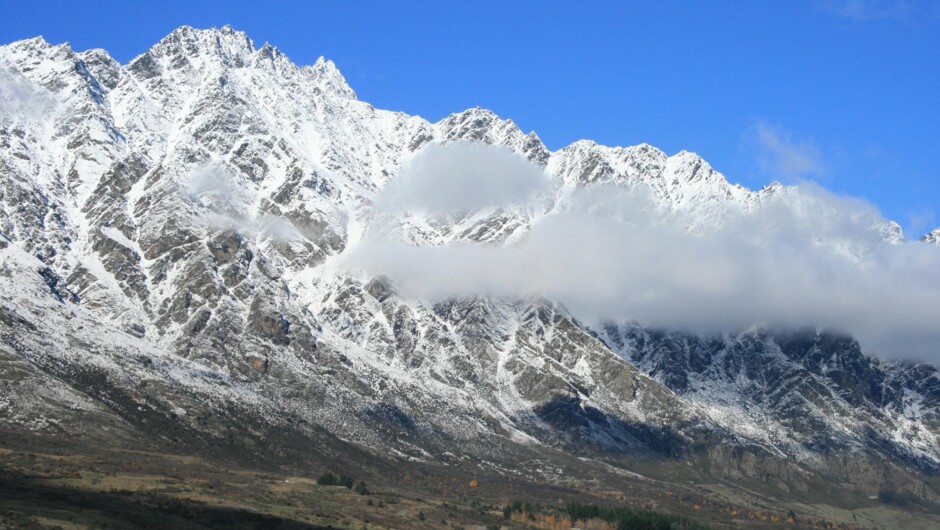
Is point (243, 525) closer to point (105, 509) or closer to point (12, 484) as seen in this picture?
point (105, 509)

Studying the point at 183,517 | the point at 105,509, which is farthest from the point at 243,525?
the point at 105,509

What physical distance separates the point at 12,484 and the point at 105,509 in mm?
24814

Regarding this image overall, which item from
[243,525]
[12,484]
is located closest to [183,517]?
[243,525]

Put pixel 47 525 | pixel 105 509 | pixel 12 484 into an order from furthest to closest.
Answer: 1. pixel 12 484
2. pixel 105 509
3. pixel 47 525

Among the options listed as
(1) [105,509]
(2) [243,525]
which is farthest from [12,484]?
(2) [243,525]

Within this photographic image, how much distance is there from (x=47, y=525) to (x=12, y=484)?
42881mm

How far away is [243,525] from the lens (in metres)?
198

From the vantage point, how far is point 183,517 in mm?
193125

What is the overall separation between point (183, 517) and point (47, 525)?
36648mm

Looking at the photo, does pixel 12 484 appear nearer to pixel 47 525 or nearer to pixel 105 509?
pixel 105 509

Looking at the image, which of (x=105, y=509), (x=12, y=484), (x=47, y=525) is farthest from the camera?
(x=12, y=484)

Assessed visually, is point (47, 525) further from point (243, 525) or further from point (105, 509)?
point (243, 525)

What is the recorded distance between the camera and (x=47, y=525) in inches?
6255

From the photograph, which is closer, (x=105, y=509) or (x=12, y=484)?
(x=105, y=509)
